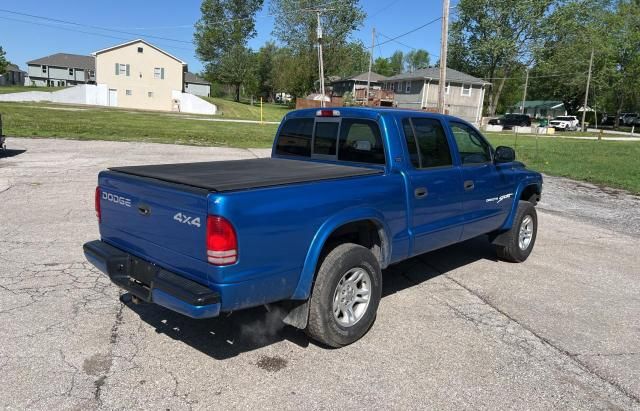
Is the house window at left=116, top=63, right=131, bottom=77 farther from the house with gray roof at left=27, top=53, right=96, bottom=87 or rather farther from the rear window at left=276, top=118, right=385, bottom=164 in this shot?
the rear window at left=276, top=118, right=385, bottom=164

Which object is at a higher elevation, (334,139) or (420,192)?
(334,139)

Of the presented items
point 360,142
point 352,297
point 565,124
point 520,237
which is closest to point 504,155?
point 520,237

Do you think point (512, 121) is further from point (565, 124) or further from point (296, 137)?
point (296, 137)

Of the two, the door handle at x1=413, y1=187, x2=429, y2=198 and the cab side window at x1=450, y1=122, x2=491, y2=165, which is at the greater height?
the cab side window at x1=450, y1=122, x2=491, y2=165

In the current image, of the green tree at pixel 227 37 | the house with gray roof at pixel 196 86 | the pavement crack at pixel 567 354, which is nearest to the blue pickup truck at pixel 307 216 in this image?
the pavement crack at pixel 567 354

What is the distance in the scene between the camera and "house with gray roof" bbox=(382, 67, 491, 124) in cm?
5722

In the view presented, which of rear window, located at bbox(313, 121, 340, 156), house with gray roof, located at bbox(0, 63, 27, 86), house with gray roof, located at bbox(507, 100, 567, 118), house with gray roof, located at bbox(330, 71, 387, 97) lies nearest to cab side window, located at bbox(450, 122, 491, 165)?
rear window, located at bbox(313, 121, 340, 156)

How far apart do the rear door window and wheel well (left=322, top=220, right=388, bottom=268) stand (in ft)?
2.07

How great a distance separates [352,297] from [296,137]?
6.66ft

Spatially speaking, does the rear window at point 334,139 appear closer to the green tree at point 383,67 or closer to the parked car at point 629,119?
the parked car at point 629,119

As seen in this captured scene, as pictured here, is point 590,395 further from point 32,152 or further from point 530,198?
point 32,152

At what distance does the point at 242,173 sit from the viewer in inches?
153

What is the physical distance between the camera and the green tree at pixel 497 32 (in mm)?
57188

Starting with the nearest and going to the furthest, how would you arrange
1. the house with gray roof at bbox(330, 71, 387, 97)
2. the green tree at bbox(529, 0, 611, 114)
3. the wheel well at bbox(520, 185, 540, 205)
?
the wheel well at bbox(520, 185, 540, 205), the green tree at bbox(529, 0, 611, 114), the house with gray roof at bbox(330, 71, 387, 97)
